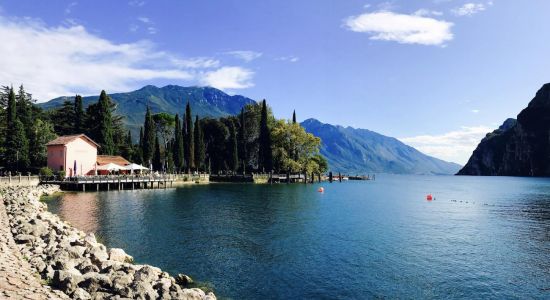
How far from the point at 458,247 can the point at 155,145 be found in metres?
76.3

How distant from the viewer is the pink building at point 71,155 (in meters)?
62.7

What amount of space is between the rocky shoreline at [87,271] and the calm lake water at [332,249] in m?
2.83

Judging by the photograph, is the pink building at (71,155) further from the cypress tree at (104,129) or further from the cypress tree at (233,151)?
the cypress tree at (233,151)

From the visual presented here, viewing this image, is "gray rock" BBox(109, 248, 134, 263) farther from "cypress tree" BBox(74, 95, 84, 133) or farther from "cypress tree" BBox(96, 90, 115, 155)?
"cypress tree" BBox(74, 95, 84, 133)

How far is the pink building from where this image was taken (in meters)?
62.7

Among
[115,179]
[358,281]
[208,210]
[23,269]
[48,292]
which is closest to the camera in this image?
[48,292]

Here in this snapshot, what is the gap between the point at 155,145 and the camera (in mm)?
90000

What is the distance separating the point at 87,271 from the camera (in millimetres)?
15375

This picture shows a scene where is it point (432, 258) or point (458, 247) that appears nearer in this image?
point (432, 258)

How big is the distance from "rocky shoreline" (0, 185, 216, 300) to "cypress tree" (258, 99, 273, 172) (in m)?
75.2

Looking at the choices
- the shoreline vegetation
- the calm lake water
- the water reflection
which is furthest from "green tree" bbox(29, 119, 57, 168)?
the calm lake water

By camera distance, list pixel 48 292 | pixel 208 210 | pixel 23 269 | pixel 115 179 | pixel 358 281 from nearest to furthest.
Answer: pixel 48 292, pixel 23 269, pixel 358 281, pixel 208 210, pixel 115 179

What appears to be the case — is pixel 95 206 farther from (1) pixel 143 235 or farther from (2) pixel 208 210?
(1) pixel 143 235

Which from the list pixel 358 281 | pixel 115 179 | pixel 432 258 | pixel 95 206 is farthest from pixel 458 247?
pixel 115 179
